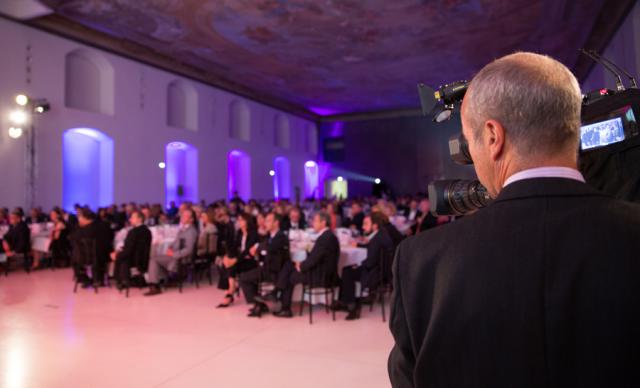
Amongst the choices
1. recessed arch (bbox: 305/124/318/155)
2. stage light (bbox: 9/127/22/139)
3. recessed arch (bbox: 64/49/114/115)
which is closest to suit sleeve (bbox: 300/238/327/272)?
stage light (bbox: 9/127/22/139)

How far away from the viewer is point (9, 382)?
3.57 m

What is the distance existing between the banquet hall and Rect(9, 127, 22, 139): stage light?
5 cm

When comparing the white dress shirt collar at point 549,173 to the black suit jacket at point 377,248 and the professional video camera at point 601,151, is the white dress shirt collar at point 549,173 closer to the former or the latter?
the professional video camera at point 601,151

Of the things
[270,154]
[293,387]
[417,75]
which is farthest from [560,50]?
[293,387]

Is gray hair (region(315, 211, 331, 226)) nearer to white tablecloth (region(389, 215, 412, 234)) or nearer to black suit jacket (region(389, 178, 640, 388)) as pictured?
white tablecloth (region(389, 215, 412, 234))

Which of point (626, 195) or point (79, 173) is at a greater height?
point (79, 173)

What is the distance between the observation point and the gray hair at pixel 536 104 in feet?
2.70

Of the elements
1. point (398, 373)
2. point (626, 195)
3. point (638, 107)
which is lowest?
point (398, 373)

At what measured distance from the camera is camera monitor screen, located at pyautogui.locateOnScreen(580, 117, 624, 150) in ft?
4.31

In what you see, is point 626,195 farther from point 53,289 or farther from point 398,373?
point 53,289

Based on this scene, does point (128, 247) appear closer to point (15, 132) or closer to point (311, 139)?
point (15, 132)

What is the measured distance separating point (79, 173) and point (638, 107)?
44.0 feet

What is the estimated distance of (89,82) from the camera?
11984 mm

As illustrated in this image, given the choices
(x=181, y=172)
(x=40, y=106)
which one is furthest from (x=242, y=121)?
A: (x=40, y=106)
